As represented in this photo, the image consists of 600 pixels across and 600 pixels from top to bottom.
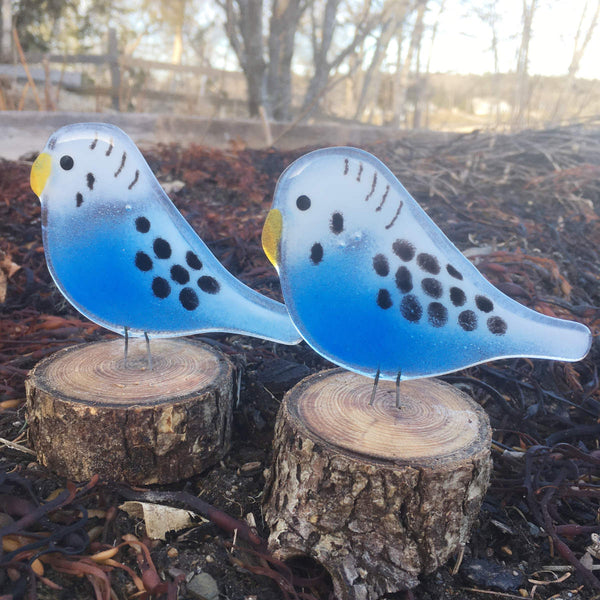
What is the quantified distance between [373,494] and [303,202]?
744mm

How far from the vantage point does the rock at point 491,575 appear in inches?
50.3

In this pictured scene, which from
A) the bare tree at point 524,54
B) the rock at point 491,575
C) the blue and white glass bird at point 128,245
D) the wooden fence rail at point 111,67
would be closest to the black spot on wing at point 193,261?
the blue and white glass bird at point 128,245

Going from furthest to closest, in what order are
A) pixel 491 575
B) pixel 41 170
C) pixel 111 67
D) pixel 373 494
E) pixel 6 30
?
1. pixel 6 30
2. pixel 111 67
3. pixel 41 170
4. pixel 491 575
5. pixel 373 494

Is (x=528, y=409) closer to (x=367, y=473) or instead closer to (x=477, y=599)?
(x=477, y=599)

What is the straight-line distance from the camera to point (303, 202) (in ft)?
4.24

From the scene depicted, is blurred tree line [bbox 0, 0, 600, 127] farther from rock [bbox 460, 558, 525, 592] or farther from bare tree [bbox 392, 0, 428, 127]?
rock [bbox 460, 558, 525, 592]

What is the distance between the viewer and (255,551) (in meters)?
1.29

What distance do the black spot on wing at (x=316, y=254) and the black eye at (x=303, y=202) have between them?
0.33ft

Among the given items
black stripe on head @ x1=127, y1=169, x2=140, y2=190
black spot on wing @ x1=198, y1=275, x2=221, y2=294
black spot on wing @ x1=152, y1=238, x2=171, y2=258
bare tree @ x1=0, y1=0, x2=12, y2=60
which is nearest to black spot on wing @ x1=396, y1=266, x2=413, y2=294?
black spot on wing @ x1=198, y1=275, x2=221, y2=294

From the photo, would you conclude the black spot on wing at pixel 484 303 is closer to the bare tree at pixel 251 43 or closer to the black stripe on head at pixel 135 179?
the black stripe on head at pixel 135 179

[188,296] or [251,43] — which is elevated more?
[251,43]

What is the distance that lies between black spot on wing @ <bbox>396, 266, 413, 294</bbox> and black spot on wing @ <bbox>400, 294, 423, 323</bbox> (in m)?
0.02

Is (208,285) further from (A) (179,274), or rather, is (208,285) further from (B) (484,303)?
(B) (484,303)

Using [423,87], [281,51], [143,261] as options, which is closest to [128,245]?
[143,261]
